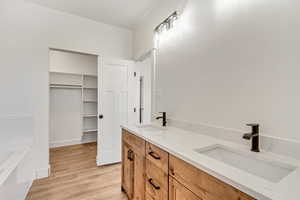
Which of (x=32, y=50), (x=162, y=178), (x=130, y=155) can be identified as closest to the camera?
(x=162, y=178)

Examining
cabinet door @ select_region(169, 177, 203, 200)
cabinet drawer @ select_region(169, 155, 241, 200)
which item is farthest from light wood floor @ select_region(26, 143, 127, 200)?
cabinet drawer @ select_region(169, 155, 241, 200)

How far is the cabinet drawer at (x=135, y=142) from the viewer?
1.37 metres

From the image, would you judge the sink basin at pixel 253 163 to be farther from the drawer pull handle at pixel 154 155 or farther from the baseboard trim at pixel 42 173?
the baseboard trim at pixel 42 173

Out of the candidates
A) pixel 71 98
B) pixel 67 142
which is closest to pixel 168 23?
pixel 71 98

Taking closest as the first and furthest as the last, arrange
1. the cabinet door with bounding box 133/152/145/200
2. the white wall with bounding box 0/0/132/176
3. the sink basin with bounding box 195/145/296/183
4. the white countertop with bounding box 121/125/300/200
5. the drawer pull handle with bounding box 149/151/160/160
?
the white countertop with bounding box 121/125/300/200 < the sink basin with bounding box 195/145/296/183 < the drawer pull handle with bounding box 149/151/160/160 < the cabinet door with bounding box 133/152/145/200 < the white wall with bounding box 0/0/132/176

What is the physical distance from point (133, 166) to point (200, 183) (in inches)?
36.9

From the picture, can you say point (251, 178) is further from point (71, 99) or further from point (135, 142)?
point (71, 99)

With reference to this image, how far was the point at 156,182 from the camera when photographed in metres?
1.14

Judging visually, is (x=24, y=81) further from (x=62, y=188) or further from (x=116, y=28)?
(x=116, y=28)

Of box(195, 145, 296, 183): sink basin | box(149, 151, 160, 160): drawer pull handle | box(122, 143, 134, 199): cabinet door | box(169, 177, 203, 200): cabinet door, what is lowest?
box(122, 143, 134, 199): cabinet door

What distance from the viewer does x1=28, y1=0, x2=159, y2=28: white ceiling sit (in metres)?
2.19

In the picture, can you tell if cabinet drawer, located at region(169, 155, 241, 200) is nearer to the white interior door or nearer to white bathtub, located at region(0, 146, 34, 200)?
white bathtub, located at region(0, 146, 34, 200)

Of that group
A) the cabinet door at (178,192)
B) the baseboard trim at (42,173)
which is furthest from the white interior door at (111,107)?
the cabinet door at (178,192)

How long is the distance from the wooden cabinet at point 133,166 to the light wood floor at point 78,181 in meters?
0.28
